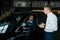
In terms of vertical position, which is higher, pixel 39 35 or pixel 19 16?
pixel 19 16

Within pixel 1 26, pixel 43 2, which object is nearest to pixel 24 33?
pixel 1 26

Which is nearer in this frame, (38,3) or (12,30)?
(12,30)

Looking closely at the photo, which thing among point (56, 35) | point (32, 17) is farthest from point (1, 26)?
point (56, 35)

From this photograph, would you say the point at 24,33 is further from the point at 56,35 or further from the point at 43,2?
the point at 43,2

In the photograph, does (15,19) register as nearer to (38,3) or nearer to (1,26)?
(1,26)

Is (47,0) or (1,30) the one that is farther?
(47,0)

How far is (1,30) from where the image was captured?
780 centimetres

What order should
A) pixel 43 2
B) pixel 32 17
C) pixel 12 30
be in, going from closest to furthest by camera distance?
1. pixel 12 30
2. pixel 32 17
3. pixel 43 2

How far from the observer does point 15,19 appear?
8109 millimetres

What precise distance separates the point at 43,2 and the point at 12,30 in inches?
377

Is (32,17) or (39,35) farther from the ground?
(32,17)

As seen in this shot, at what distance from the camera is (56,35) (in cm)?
817

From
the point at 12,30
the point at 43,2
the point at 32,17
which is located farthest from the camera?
the point at 43,2

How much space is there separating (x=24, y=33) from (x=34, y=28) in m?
0.34
